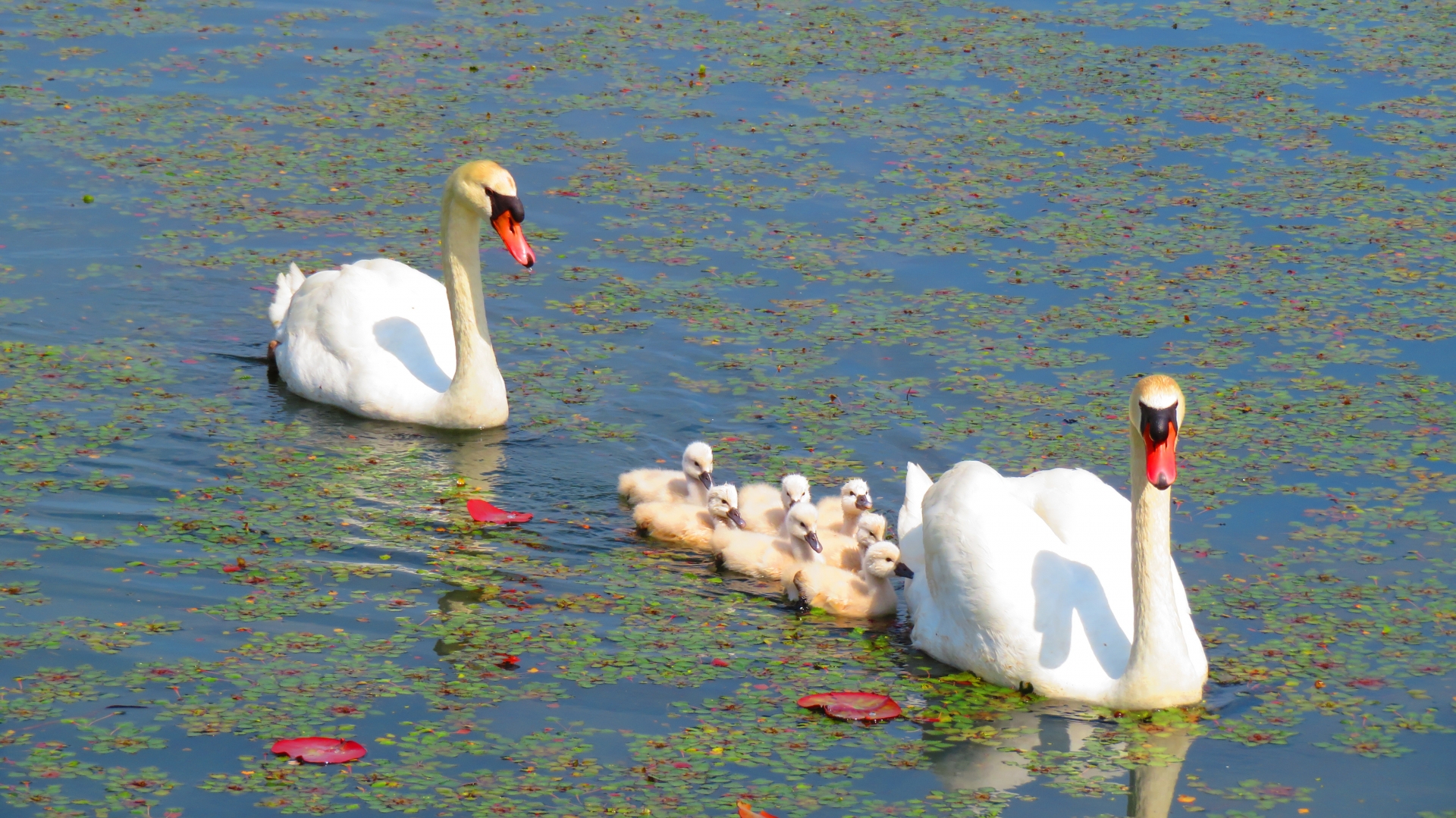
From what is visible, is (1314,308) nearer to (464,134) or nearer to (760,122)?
(760,122)

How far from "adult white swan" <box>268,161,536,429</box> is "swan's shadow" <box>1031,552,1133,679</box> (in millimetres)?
3519

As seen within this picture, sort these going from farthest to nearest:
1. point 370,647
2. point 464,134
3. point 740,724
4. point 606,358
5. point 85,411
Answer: point 464,134 → point 606,358 → point 85,411 → point 370,647 → point 740,724

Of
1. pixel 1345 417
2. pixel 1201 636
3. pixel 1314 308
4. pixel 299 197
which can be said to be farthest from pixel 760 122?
pixel 1201 636

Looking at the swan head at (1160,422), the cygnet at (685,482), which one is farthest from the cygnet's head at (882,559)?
the swan head at (1160,422)

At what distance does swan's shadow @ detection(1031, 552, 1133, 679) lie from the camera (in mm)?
7305

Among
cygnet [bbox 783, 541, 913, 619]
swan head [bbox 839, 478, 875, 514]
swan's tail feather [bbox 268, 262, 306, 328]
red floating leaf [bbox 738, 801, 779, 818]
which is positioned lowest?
red floating leaf [bbox 738, 801, 779, 818]

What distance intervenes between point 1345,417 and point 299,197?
23.7 feet

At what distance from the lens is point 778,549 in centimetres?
856

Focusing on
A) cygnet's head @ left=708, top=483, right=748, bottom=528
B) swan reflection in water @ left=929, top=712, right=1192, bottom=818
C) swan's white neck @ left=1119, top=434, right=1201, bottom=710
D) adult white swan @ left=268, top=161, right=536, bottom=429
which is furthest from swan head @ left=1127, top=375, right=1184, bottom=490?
adult white swan @ left=268, top=161, right=536, bottom=429

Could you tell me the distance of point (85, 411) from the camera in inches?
385

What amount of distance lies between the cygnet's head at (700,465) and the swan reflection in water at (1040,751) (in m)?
2.35

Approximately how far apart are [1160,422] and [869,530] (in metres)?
1.93

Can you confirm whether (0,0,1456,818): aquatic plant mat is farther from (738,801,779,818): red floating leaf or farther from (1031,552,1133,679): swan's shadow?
(1031,552,1133,679): swan's shadow

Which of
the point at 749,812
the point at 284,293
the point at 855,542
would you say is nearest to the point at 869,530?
the point at 855,542
